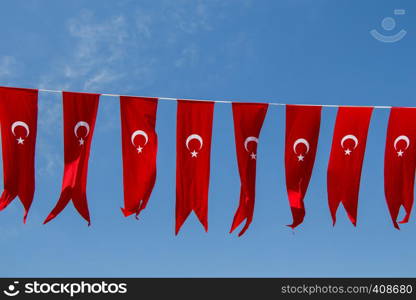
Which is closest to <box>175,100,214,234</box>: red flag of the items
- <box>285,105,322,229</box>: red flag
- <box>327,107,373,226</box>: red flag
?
<box>285,105,322,229</box>: red flag

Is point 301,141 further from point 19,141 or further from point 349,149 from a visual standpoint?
point 19,141

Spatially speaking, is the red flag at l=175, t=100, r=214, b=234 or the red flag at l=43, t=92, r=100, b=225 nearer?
the red flag at l=43, t=92, r=100, b=225

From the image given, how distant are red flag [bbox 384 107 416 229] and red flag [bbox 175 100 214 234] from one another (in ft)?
18.1

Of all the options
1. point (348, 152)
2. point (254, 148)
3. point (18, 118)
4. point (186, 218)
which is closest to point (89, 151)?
point (18, 118)

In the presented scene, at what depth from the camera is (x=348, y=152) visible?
17094 mm

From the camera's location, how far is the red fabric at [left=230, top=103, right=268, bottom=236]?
16.7 meters

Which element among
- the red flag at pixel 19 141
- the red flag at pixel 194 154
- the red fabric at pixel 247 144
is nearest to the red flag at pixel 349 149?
the red fabric at pixel 247 144

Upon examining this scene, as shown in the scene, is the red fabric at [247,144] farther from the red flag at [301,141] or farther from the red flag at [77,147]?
the red flag at [77,147]

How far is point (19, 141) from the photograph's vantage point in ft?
51.4

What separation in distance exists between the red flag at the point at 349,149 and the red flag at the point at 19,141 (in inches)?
341

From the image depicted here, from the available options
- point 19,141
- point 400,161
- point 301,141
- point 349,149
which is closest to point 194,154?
point 301,141

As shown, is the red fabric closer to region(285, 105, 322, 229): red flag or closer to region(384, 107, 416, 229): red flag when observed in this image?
region(285, 105, 322, 229): red flag

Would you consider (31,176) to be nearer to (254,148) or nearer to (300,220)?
(254,148)

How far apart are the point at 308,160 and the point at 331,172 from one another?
0.80 meters
